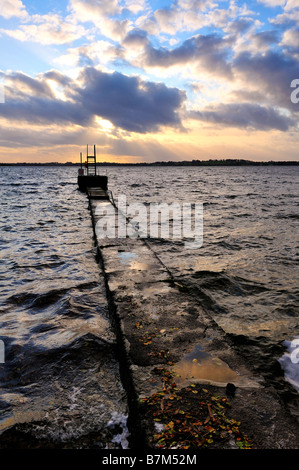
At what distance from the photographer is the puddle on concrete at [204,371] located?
7.18ft

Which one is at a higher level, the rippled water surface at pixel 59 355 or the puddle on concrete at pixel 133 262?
the puddle on concrete at pixel 133 262

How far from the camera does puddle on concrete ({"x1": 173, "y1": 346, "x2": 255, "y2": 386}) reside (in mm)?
2189

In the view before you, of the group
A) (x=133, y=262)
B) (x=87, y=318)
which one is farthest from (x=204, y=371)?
(x=133, y=262)

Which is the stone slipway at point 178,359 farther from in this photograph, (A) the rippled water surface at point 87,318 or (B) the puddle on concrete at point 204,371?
(A) the rippled water surface at point 87,318

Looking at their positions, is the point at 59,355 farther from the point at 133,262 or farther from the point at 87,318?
the point at 133,262

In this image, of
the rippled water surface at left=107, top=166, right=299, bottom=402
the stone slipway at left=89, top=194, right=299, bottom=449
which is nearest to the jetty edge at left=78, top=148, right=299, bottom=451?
the stone slipway at left=89, top=194, right=299, bottom=449

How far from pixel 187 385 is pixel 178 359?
319mm

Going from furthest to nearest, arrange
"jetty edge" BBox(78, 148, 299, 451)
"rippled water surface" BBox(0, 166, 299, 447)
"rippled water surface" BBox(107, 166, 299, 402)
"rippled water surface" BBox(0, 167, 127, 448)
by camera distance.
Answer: "rippled water surface" BBox(107, 166, 299, 402) → "rippled water surface" BBox(0, 166, 299, 447) → "rippled water surface" BBox(0, 167, 127, 448) → "jetty edge" BBox(78, 148, 299, 451)

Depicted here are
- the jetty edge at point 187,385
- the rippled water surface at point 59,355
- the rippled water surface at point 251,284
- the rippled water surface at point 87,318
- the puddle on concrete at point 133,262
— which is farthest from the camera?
the puddle on concrete at point 133,262

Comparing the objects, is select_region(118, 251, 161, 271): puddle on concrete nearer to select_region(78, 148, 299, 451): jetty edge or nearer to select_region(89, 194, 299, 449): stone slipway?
select_region(89, 194, 299, 449): stone slipway

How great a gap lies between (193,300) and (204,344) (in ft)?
3.23

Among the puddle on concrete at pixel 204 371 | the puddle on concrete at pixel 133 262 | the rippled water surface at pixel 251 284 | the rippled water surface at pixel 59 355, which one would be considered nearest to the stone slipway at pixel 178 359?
the puddle on concrete at pixel 204 371

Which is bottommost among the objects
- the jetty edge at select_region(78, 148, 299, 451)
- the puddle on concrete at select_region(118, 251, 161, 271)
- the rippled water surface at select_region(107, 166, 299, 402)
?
the rippled water surface at select_region(107, 166, 299, 402)
